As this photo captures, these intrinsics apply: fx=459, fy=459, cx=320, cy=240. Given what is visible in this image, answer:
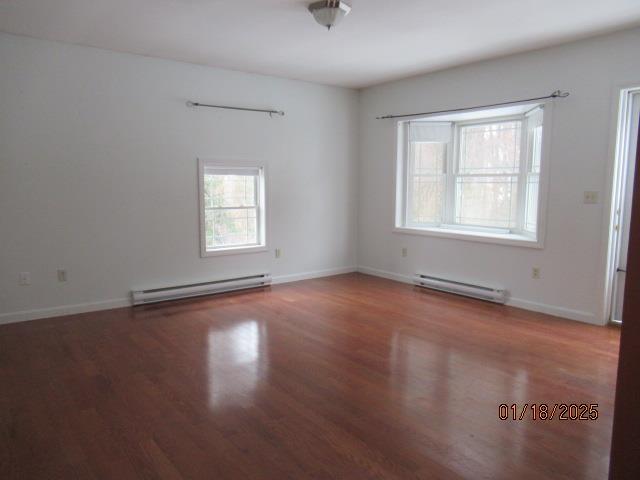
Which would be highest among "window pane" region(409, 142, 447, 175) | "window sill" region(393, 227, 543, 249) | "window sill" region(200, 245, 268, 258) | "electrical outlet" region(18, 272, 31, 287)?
"window pane" region(409, 142, 447, 175)

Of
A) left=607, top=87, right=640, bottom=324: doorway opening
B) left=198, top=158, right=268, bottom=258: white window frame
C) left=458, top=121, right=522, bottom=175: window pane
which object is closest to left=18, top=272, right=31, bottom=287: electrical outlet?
left=198, top=158, right=268, bottom=258: white window frame

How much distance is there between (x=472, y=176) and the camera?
5.63m

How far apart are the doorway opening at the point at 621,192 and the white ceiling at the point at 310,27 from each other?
0.69 meters

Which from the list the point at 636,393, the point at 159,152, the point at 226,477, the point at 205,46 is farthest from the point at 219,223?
the point at 636,393

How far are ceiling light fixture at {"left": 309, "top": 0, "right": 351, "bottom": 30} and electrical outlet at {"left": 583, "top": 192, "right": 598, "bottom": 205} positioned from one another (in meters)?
2.67

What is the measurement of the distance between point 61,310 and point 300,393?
2.84 meters

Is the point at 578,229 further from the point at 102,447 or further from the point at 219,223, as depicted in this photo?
the point at 102,447

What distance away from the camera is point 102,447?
7.35 ft

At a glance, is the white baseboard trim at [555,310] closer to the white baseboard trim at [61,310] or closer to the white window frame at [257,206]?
the white window frame at [257,206]

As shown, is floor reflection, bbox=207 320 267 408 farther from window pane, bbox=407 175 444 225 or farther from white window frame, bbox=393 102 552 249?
window pane, bbox=407 175 444 225

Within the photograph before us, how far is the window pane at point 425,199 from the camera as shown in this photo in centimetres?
593

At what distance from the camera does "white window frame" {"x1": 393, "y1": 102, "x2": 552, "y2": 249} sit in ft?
14.6

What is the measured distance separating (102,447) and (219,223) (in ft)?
11.0

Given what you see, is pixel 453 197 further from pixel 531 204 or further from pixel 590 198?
pixel 590 198
